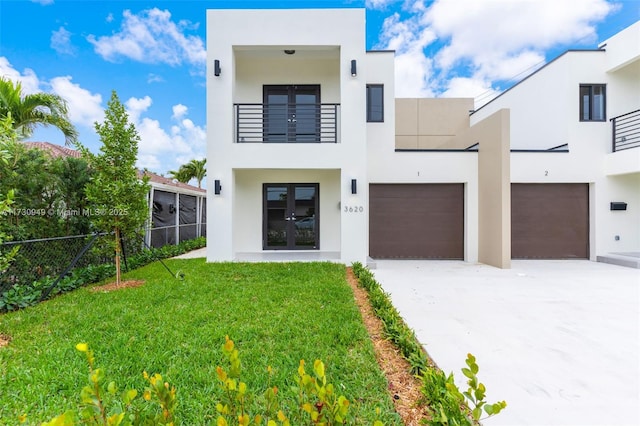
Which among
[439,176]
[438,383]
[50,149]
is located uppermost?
[50,149]

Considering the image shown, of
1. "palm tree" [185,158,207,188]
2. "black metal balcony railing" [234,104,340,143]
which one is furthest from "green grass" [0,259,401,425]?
"palm tree" [185,158,207,188]

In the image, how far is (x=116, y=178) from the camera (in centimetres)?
607

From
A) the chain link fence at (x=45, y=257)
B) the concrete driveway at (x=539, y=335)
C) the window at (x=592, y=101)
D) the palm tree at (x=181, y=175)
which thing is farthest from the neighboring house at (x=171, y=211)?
the window at (x=592, y=101)

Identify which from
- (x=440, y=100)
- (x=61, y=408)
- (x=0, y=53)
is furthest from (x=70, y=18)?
(x=440, y=100)

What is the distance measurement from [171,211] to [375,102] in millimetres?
9463

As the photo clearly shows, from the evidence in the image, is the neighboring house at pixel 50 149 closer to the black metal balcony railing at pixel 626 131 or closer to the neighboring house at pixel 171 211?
the neighboring house at pixel 171 211

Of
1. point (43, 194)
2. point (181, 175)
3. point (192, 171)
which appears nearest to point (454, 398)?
point (43, 194)

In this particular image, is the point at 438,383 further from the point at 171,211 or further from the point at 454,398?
the point at 171,211

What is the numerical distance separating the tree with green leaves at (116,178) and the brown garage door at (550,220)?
11.5 m

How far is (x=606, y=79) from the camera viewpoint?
9641mm

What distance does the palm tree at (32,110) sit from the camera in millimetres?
7184

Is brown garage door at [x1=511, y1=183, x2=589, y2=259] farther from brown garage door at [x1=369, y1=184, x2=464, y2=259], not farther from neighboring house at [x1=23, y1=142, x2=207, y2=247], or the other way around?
neighboring house at [x1=23, y1=142, x2=207, y2=247]

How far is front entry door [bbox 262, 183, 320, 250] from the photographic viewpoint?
33.0 ft

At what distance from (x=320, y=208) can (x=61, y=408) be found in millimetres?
8120
